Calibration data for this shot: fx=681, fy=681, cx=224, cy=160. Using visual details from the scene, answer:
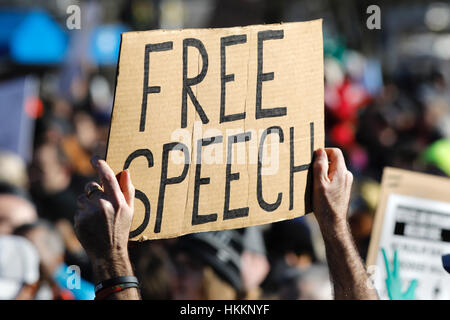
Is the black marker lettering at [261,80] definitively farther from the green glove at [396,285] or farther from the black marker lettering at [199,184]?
the green glove at [396,285]

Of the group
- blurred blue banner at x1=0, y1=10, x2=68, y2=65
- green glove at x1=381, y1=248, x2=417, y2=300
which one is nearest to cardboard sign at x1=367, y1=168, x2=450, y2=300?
green glove at x1=381, y1=248, x2=417, y2=300

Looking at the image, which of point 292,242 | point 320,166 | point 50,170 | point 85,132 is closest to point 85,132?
point 85,132

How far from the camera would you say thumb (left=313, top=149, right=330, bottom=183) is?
2.09m

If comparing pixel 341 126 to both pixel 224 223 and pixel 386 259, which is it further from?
pixel 224 223

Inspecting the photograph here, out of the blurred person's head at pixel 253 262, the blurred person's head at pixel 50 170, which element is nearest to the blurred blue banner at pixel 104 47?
the blurred person's head at pixel 50 170

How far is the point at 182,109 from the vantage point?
2.07m

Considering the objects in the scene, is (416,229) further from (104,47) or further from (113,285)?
(104,47)

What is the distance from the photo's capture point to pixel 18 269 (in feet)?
10.1

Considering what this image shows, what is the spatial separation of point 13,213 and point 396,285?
2.21 metres

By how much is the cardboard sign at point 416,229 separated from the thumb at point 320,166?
0.58m

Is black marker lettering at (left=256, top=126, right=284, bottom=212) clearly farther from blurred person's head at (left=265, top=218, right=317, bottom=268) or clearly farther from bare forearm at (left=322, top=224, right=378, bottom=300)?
blurred person's head at (left=265, top=218, right=317, bottom=268)

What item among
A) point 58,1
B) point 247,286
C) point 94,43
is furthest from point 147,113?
point 58,1

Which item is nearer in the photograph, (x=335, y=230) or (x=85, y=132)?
(x=335, y=230)

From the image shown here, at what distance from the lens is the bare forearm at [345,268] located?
Answer: 1.95m
